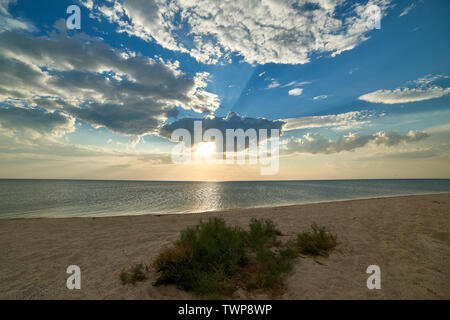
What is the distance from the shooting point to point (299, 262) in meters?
5.38

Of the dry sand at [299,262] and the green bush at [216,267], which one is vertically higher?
the green bush at [216,267]

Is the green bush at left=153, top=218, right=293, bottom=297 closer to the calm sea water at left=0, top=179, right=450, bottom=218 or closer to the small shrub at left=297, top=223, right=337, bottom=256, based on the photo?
the small shrub at left=297, top=223, right=337, bottom=256

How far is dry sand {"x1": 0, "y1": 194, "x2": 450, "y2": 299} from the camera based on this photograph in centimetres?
416

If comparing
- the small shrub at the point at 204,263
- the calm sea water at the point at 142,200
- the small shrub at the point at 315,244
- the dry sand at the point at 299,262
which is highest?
the small shrub at the point at 204,263

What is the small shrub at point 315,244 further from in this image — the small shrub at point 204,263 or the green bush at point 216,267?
the small shrub at point 204,263

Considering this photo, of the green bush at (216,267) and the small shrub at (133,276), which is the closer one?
the green bush at (216,267)

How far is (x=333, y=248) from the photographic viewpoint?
21.1 feet

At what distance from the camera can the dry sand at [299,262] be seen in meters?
4.16

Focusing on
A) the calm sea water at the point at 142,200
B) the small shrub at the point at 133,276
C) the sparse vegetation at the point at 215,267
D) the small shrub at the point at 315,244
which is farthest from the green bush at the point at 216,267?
the calm sea water at the point at 142,200

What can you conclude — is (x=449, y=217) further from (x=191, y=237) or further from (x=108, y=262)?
(x=108, y=262)

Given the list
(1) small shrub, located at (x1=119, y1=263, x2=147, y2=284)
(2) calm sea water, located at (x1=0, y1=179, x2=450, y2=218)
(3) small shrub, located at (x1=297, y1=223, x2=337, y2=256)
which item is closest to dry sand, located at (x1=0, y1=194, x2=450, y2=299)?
(1) small shrub, located at (x1=119, y1=263, x2=147, y2=284)

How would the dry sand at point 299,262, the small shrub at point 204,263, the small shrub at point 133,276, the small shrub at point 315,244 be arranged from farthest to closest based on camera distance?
the small shrub at point 315,244
the small shrub at point 133,276
the dry sand at point 299,262
the small shrub at point 204,263
